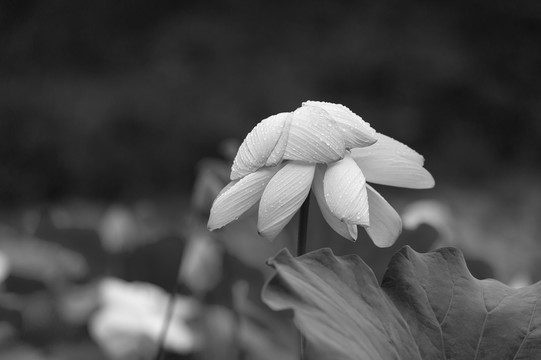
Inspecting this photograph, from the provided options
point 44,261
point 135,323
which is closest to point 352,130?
point 135,323

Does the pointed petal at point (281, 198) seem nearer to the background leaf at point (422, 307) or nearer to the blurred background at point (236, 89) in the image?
the background leaf at point (422, 307)

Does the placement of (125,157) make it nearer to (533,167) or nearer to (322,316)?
(533,167)

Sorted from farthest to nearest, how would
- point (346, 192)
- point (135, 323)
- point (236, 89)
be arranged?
point (236, 89)
point (135, 323)
point (346, 192)

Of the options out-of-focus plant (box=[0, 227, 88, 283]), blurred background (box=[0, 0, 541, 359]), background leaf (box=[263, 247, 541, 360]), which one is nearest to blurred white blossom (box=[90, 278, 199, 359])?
out-of-focus plant (box=[0, 227, 88, 283])

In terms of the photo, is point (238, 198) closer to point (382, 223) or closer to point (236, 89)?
point (382, 223)

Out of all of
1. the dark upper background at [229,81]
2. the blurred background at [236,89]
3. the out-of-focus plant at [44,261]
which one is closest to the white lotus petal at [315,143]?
the out-of-focus plant at [44,261]

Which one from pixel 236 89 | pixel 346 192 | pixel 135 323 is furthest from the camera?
pixel 236 89

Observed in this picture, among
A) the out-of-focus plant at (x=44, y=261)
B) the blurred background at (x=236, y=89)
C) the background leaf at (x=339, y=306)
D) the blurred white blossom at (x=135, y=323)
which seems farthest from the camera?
the blurred background at (x=236, y=89)
